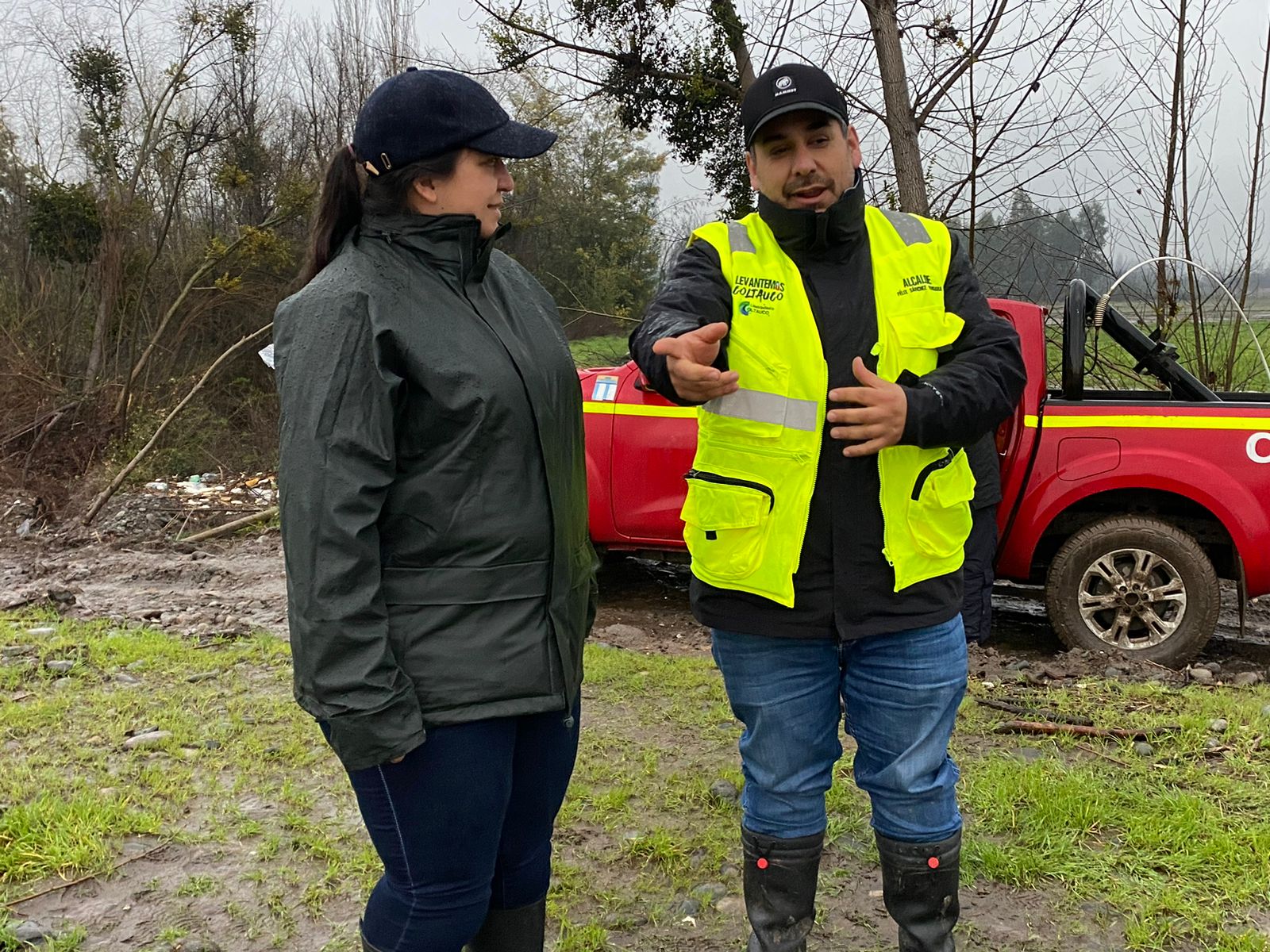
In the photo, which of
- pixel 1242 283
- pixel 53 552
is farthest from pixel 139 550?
pixel 1242 283

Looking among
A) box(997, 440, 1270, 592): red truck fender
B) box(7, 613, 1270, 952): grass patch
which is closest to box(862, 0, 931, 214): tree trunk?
box(997, 440, 1270, 592): red truck fender

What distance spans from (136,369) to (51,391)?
3.63 feet

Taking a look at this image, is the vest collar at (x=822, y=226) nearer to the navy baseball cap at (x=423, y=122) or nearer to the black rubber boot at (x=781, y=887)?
the navy baseball cap at (x=423, y=122)

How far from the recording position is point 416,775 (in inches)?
69.3

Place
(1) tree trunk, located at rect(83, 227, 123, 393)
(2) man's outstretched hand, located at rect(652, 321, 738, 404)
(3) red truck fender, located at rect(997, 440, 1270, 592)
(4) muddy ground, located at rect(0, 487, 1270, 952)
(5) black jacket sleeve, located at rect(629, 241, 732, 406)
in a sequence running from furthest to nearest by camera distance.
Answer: (1) tree trunk, located at rect(83, 227, 123, 393), (3) red truck fender, located at rect(997, 440, 1270, 592), (4) muddy ground, located at rect(0, 487, 1270, 952), (5) black jacket sleeve, located at rect(629, 241, 732, 406), (2) man's outstretched hand, located at rect(652, 321, 738, 404)

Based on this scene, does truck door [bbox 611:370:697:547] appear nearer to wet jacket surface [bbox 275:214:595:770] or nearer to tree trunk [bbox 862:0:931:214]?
tree trunk [bbox 862:0:931:214]

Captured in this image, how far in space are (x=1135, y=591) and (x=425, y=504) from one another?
4544 mm

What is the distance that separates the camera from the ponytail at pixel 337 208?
1897mm

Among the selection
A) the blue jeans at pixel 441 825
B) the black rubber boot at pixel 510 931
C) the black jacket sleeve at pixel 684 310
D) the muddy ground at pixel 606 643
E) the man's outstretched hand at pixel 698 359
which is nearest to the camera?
the blue jeans at pixel 441 825

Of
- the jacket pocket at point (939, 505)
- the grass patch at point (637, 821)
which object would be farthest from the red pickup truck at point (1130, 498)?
the jacket pocket at point (939, 505)

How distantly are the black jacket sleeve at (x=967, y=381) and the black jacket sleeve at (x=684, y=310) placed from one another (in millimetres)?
412

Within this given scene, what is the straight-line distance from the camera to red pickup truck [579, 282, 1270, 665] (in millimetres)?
5016

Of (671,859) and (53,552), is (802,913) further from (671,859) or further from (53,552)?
(53,552)

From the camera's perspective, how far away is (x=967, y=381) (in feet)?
6.64
